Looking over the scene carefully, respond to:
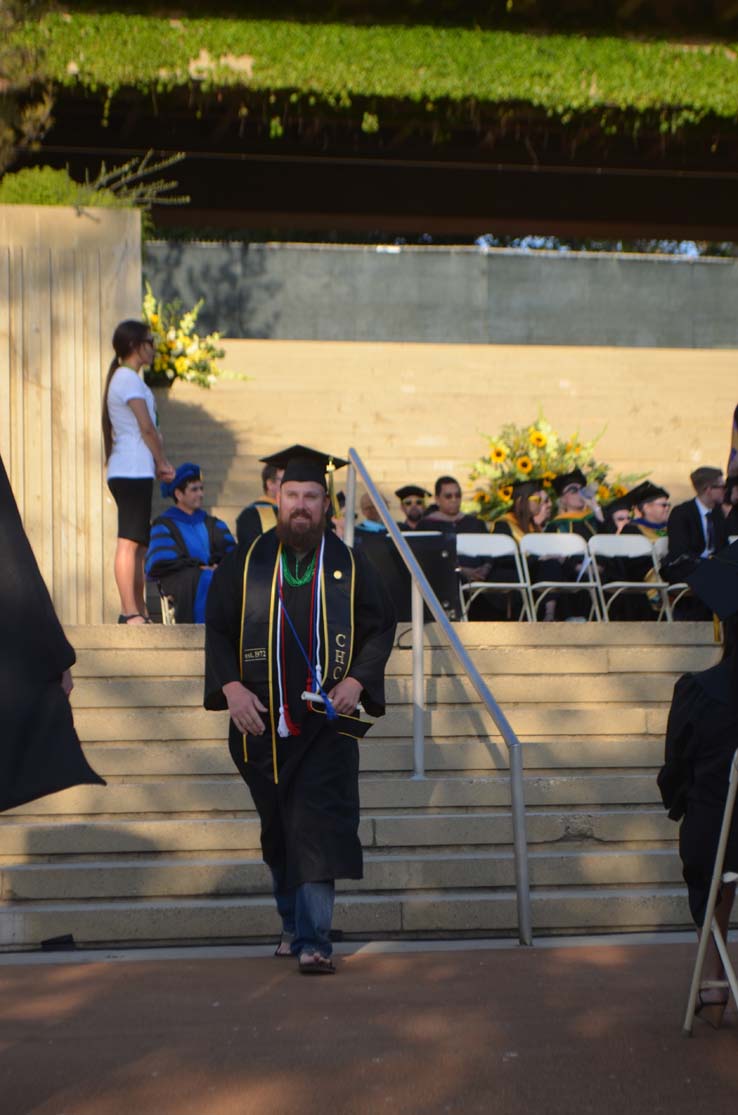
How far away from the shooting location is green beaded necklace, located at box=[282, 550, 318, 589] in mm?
5984

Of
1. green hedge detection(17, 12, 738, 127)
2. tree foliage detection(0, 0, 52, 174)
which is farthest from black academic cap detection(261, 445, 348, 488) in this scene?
green hedge detection(17, 12, 738, 127)


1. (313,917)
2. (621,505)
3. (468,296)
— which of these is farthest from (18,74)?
(468,296)

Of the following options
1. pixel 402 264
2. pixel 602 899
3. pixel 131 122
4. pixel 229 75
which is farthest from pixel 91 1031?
pixel 402 264

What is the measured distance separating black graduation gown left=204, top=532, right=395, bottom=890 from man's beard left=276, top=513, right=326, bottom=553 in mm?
157

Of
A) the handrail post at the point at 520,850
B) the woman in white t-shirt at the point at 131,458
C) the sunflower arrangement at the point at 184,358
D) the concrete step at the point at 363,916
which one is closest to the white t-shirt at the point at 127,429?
the woman in white t-shirt at the point at 131,458

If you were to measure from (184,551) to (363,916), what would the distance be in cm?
375

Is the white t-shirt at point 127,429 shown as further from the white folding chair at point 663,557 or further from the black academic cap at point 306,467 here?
the white folding chair at point 663,557

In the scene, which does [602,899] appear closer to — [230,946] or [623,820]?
[623,820]

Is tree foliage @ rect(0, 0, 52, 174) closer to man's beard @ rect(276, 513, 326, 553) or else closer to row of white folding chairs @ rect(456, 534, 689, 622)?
row of white folding chairs @ rect(456, 534, 689, 622)

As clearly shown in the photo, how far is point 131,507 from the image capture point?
9102mm

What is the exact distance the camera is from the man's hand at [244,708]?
574 centimetres

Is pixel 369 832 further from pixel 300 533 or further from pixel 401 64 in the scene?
pixel 401 64

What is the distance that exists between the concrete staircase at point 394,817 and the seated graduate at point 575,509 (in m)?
4.32

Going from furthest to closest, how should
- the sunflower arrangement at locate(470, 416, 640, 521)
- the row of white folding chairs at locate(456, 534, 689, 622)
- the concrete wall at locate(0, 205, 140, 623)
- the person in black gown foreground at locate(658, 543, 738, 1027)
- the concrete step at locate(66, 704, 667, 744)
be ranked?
1. the sunflower arrangement at locate(470, 416, 640, 521)
2. the row of white folding chairs at locate(456, 534, 689, 622)
3. the concrete wall at locate(0, 205, 140, 623)
4. the concrete step at locate(66, 704, 667, 744)
5. the person in black gown foreground at locate(658, 543, 738, 1027)
